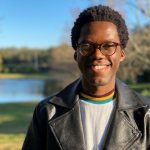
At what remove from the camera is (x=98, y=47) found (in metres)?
2.01

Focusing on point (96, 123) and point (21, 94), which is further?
point (21, 94)

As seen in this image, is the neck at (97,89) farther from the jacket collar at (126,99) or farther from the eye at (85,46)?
the eye at (85,46)

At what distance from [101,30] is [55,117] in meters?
0.48

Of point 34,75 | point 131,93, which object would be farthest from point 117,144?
point 34,75

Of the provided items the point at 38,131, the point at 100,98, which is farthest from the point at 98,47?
the point at 38,131

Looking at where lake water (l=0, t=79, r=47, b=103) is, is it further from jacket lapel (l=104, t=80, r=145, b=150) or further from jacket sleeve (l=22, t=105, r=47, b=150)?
jacket lapel (l=104, t=80, r=145, b=150)

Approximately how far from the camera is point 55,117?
2086mm

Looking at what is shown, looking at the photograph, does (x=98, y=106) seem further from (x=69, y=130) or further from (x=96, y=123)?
(x=69, y=130)

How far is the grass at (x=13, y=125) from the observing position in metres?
8.09

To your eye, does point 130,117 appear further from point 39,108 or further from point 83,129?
point 39,108

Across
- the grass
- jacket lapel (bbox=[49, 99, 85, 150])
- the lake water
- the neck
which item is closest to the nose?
the neck

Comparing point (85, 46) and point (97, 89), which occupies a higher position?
point (85, 46)

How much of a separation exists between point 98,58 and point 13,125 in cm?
1105

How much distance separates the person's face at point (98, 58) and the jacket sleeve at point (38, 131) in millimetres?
292
